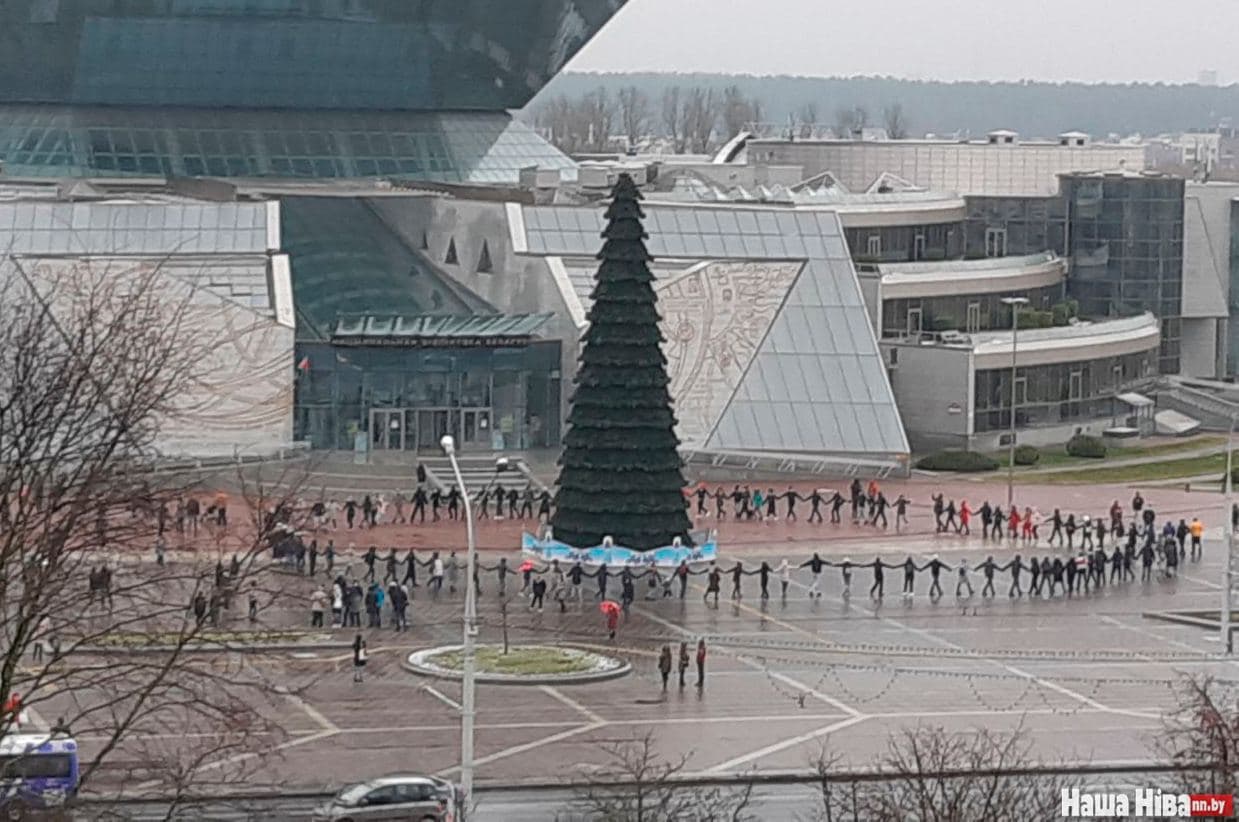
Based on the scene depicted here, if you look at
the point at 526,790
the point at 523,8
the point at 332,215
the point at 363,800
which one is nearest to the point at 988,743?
the point at 526,790

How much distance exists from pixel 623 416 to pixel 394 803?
60.9ft

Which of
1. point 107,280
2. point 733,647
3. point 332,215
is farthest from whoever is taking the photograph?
point 332,215

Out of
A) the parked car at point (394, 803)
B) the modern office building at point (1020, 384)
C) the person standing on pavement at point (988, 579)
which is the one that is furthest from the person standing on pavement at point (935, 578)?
the modern office building at point (1020, 384)

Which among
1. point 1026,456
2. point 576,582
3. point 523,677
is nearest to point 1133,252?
point 1026,456

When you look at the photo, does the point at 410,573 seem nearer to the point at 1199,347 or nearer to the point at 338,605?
the point at 338,605

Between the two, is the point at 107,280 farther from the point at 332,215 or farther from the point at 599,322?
the point at 599,322

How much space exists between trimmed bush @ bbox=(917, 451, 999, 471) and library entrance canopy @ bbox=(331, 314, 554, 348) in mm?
9149

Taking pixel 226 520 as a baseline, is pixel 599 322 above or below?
above

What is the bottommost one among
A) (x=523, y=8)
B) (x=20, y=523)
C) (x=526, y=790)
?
(x=526, y=790)

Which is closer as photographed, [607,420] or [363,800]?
[363,800]

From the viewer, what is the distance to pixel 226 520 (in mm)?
50281

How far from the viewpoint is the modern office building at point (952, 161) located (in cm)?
9744

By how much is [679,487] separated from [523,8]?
1208 inches

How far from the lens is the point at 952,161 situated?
325 ft
